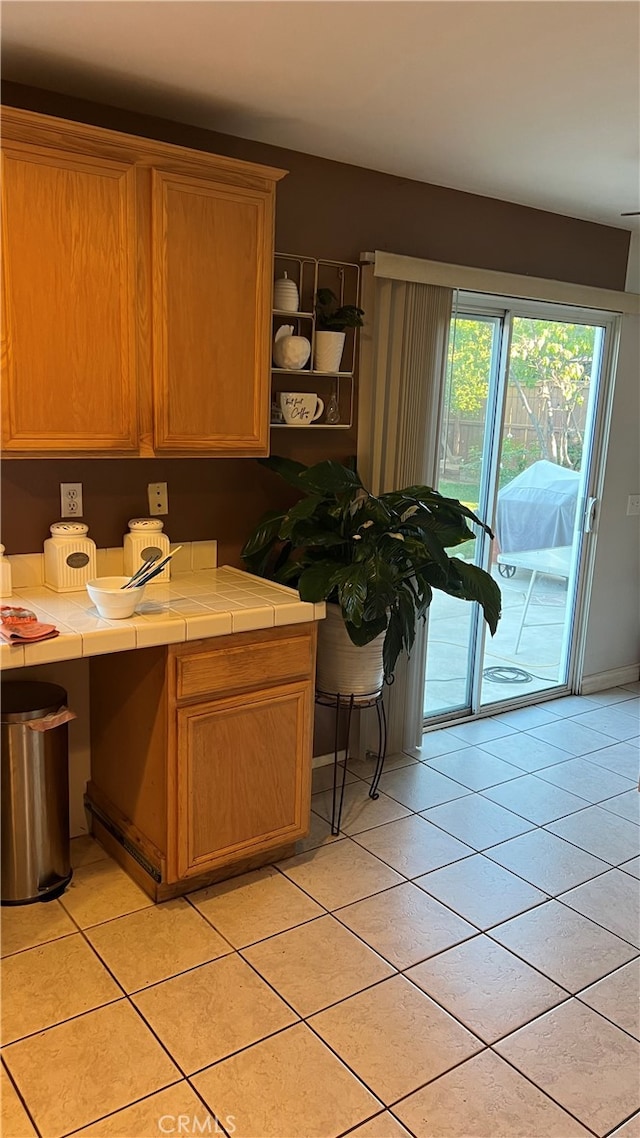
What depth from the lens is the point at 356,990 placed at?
229 cm

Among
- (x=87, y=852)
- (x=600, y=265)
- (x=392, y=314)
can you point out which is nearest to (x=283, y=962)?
(x=87, y=852)

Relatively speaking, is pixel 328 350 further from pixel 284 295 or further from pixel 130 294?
pixel 130 294

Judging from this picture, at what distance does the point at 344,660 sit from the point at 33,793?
114 cm

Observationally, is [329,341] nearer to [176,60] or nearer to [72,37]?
[176,60]

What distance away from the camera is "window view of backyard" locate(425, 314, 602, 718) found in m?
3.91

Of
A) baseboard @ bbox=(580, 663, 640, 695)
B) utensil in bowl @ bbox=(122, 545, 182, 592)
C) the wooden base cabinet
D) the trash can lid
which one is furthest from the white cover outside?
the trash can lid

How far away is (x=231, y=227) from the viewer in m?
2.62

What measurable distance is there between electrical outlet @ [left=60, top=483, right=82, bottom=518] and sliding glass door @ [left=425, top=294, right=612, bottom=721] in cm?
167

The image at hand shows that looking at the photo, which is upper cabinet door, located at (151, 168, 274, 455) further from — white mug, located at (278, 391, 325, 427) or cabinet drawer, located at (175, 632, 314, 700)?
cabinet drawer, located at (175, 632, 314, 700)

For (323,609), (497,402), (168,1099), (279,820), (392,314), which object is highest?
(392,314)

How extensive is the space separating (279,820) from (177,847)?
37 cm

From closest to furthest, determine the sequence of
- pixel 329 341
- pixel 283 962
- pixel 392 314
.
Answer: pixel 283 962 → pixel 329 341 → pixel 392 314

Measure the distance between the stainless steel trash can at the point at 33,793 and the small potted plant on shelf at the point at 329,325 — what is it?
1.48 meters

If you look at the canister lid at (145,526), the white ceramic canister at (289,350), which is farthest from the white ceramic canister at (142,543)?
Answer: the white ceramic canister at (289,350)
